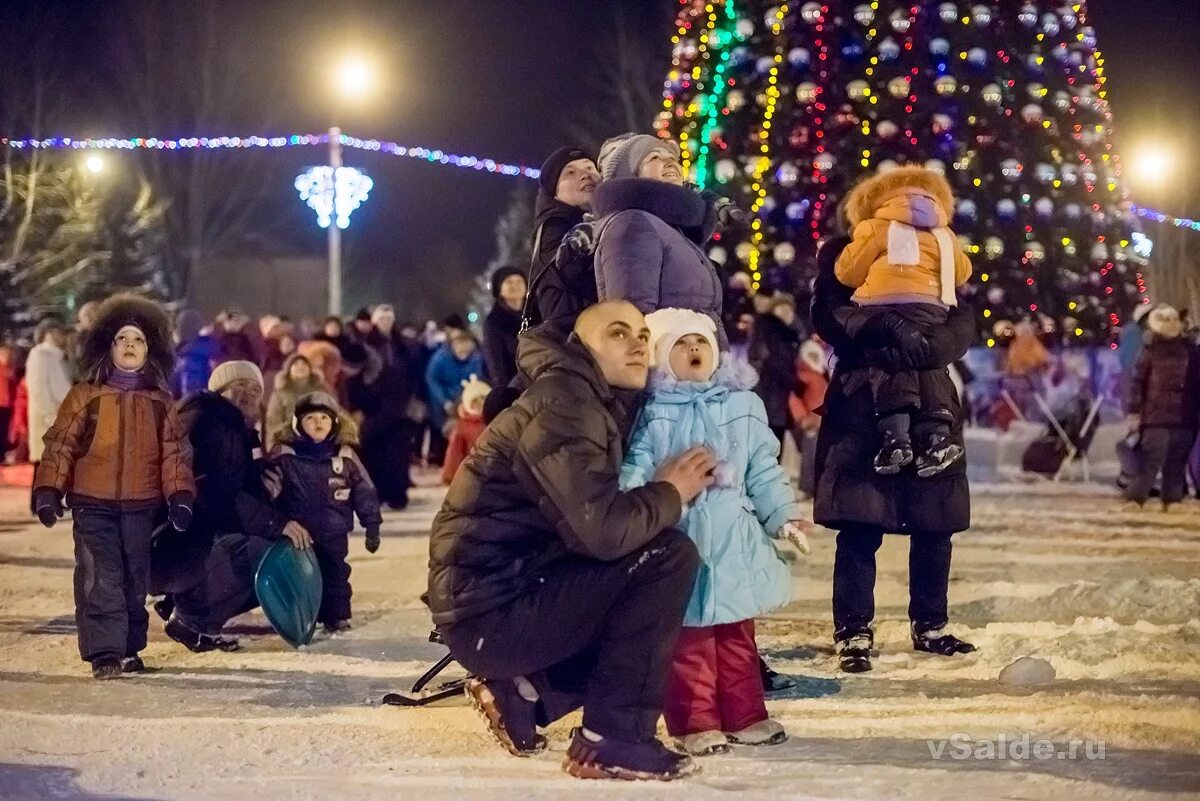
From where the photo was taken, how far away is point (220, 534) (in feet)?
24.8

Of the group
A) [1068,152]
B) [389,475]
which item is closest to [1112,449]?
[1068,152]

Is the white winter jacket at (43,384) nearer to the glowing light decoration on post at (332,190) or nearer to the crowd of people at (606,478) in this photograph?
the glowing light decoration on post at (332,190)

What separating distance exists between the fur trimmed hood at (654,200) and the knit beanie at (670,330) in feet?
2.27

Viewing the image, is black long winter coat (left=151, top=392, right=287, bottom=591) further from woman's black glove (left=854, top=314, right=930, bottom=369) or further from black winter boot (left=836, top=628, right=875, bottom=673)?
woman's black glove (left=854, top=314, right=930, bottom=369)

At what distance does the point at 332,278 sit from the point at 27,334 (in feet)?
30.0

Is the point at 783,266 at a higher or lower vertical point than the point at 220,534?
higher

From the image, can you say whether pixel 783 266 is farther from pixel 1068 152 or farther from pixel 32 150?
pixel 32 150

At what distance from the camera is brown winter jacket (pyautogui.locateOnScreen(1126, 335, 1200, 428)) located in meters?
13.3

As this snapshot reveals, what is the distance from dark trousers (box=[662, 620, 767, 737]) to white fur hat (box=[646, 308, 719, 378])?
976mm

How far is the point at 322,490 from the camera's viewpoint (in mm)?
7867

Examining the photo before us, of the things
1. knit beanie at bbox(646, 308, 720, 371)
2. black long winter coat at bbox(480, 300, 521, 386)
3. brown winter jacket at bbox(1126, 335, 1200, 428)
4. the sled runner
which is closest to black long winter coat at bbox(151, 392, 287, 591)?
black long winter coat at bbox(480, 300, 521, 386)

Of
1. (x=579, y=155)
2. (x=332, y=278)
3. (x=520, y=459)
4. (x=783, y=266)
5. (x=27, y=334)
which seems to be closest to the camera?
(x=520, y=459)

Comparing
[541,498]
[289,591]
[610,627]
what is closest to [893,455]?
[610,627]

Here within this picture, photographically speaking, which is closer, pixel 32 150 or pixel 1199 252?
pixel 32 150
